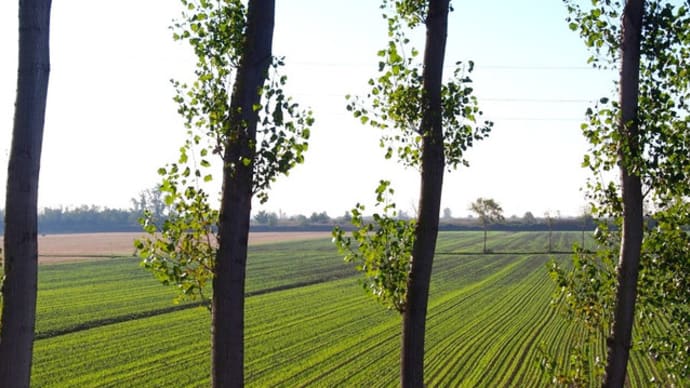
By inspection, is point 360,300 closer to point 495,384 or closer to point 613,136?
point 495,384

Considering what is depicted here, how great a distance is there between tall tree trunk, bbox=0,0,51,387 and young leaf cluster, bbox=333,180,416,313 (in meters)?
2.15

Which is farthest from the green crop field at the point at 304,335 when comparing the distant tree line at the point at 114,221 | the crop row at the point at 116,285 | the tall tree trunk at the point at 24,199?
the distant tree line at the point at 114,221

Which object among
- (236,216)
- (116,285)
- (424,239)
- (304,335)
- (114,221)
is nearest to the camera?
(236,216)

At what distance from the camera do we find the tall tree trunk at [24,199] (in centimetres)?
360

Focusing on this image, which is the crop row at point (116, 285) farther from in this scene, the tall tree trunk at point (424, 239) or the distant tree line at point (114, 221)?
the distant tree line at point (114, 221)

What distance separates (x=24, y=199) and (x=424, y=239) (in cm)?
263

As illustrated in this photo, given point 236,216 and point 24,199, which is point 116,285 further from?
point 24,199

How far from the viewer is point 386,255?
525cm

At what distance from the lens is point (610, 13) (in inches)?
215

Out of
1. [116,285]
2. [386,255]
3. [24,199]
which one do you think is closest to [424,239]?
[386,255]

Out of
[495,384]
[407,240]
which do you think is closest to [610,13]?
[407,240]

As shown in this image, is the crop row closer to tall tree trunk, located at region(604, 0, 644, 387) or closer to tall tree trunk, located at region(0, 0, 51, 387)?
tall tree trunk, located at region(0, 0, 51, 387)

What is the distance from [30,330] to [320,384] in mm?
14459

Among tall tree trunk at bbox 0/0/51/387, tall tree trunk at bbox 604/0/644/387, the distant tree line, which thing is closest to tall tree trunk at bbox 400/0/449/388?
tall tree trunk at bbox 604/0/644/387
